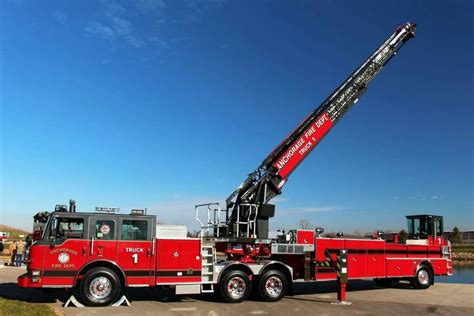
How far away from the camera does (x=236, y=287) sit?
41.9 feet

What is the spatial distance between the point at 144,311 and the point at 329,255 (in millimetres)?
6042

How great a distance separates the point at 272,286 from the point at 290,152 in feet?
16.3

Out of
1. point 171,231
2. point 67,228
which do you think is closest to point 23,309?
point 67,228

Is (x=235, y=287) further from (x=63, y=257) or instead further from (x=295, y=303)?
(x=63, y=257)

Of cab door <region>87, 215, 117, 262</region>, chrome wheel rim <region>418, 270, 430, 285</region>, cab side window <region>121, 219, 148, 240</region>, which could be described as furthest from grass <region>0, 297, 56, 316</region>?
chrome wheel rim <region>418, 270, 430, 285</region>

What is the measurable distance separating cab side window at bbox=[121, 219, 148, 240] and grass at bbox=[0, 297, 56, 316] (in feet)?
8.16

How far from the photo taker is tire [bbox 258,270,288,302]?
13.0 metres

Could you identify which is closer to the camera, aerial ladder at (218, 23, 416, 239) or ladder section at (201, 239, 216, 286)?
ladder section at (201, 239, 216, 286)

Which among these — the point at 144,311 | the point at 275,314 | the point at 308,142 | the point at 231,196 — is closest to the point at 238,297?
the point at 275,314

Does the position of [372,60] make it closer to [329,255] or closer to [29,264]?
[329,255]

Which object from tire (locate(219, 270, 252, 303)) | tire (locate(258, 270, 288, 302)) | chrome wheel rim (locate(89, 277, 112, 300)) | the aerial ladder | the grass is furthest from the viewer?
the aerial ladder

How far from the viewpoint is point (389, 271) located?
15641 mm

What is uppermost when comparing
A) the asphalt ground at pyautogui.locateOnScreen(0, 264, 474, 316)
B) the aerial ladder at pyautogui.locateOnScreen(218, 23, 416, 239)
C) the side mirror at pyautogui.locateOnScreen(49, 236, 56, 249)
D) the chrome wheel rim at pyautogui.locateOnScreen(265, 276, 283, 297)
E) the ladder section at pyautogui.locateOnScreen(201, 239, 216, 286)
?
the aerial ladder at pyautogui.locateOnScreen(218, 23, 416, 239)

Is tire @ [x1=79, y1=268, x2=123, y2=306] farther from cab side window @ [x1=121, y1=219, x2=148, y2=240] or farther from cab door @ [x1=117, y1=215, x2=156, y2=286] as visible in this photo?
cab side window @ [x1=121, y1=219, x2=148, y2=240]
